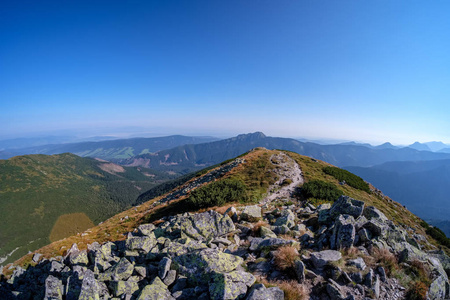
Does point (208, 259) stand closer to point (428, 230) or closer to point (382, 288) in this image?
point (382, 288)

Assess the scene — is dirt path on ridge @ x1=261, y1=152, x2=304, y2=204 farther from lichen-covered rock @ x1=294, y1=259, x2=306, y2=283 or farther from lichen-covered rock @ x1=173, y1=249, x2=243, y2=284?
lichen-covered rock @ x1=173, y1=249, x2=243, y2=284

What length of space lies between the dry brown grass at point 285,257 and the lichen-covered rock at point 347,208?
5.89m

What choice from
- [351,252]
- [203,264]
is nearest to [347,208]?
[351,252]

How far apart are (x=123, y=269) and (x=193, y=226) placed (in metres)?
4.74

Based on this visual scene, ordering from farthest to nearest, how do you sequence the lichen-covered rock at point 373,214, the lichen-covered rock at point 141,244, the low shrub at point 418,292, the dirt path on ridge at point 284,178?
1. the dirt path on ridge at point 284,178
2. the lichen-covered rock at point 373,214
3. the lichen-covered rock at point 141,244
4. the low shrub at point 418,292

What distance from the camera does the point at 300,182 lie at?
104 ft

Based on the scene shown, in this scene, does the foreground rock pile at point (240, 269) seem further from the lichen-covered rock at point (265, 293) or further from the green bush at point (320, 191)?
the green bush at point (320, 191)

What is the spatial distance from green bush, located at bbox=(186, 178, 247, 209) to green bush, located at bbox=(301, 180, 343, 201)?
9166 mm

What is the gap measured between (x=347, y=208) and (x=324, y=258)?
19.4ft

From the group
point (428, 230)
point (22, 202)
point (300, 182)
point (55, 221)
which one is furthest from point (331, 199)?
point (22, 202)

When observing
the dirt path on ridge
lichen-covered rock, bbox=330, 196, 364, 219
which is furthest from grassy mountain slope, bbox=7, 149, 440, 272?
lichen-covered rock, bbox=330, 196, 364, 219

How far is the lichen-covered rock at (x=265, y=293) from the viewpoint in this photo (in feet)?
19.5

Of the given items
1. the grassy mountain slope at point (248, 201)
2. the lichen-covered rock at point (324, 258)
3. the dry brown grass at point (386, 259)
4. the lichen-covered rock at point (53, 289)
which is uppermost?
the lichen-covered rock at point (324, 258)

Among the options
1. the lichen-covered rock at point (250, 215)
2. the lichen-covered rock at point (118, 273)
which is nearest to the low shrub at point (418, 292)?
the lichen-covered rock at point (250, 215)
